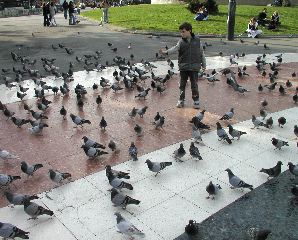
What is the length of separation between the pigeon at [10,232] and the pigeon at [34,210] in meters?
0.47

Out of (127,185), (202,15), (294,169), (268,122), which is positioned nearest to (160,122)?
(268,122)

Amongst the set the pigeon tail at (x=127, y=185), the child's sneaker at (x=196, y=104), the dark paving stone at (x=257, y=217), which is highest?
the child's sneaker at (x=196, y=104)

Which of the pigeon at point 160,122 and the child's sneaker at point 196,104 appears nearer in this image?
the pigeon at point 160,122

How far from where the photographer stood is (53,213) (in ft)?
21.1

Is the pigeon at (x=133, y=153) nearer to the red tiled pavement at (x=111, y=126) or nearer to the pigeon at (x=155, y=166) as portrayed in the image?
the red tiled pavement at (x=111, y=126)

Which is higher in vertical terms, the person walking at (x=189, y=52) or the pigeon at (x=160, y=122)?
the person walking at (x=189, y=52)

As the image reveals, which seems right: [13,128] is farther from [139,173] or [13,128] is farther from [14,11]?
[14,11]

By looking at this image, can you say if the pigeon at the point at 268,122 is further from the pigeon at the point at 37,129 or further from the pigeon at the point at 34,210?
the pigeon at the point at 34,210

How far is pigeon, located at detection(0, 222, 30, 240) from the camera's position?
564 centimetres

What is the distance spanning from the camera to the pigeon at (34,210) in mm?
6160

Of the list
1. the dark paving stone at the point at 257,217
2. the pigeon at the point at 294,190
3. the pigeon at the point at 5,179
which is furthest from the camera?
the pigeon at the point at 5,179

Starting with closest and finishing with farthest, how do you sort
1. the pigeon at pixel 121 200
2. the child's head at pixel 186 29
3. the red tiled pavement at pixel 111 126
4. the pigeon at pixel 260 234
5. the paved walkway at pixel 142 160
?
the pigeon at pixel 260 234
the paved walkway at pixel 142 160
the pigeon at pixel 121 200
the red tiled pavement at pixel 111 126
the child's head at pixel 186 29

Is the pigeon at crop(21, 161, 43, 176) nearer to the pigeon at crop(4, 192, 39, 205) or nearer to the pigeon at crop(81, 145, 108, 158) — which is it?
the pigeon at crop(4, 192, 39, 205)

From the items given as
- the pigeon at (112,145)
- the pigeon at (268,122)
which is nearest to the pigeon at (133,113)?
the pigeon at (112,145)
